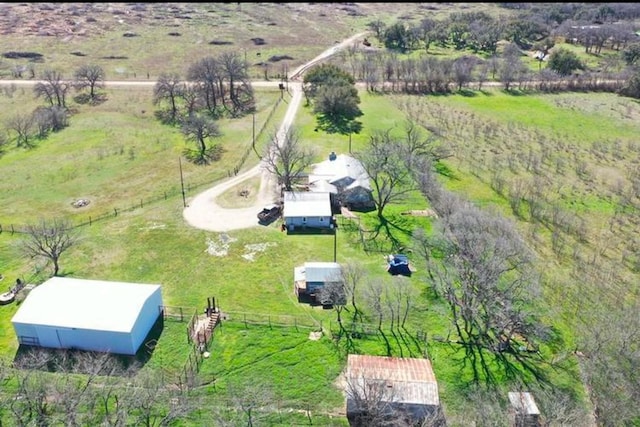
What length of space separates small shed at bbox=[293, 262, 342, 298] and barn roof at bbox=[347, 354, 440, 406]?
9255 mm

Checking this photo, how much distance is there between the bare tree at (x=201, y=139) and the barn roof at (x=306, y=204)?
67.0ft

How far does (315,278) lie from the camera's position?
49.5m

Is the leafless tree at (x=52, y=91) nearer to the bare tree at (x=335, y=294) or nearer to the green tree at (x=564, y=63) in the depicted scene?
the bare tree at (x=335, y=294)

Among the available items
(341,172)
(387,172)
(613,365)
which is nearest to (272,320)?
(387,172)

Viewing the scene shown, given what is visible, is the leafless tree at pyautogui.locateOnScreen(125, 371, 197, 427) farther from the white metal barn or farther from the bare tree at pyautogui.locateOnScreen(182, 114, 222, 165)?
the bare tree at pyautogui.locateOnScreen(182, 114, 222, 165)

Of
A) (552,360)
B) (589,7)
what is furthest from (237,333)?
(589,7)

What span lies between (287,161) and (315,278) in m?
23.7

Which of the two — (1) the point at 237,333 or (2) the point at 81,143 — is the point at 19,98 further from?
(1) the point at 237,333

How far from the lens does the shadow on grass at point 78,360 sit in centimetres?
4034

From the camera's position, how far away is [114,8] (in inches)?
7156

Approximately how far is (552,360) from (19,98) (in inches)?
4061

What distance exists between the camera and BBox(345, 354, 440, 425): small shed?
1444 inches

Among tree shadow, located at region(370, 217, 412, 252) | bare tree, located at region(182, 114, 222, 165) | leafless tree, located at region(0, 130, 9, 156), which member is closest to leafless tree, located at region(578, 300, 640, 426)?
tree shadow, located at region(370, 217, 412, 252)

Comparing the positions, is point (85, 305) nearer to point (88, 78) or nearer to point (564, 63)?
point (88, 78)
